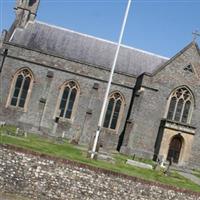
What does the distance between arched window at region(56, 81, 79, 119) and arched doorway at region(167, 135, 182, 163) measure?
30.1 ft

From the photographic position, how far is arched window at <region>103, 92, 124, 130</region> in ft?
131

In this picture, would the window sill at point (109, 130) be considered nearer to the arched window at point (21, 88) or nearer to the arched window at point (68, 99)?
the arched window at point (68, 99)

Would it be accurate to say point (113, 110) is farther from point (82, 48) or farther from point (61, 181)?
point (61, 181)

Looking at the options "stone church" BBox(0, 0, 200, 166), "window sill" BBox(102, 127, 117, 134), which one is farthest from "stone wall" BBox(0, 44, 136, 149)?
"window sill" BBox(102, 127, 117, 134)

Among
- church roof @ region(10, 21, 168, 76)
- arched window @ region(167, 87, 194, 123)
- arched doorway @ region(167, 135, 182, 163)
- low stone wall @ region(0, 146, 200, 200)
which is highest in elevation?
church roof @ region(10, 21, 168, 76)

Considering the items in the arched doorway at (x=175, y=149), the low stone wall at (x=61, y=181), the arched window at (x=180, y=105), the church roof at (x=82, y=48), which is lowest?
the low stone wall at (x=61, y=181)

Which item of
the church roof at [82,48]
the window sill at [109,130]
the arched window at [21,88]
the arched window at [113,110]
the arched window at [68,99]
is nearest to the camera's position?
the arched window at [21,88]

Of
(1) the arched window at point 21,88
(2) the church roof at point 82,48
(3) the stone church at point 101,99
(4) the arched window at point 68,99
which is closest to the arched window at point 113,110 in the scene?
(3) the stone church at point 101,99

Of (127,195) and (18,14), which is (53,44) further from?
(127,195)

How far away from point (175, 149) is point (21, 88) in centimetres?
1435

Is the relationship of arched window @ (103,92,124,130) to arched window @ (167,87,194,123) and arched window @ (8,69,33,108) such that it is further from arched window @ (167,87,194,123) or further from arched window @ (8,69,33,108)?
arched window @ (8,69,33,108)

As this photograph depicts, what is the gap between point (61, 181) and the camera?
20.8m

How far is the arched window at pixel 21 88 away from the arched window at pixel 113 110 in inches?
288

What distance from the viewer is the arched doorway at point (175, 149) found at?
123 ft
